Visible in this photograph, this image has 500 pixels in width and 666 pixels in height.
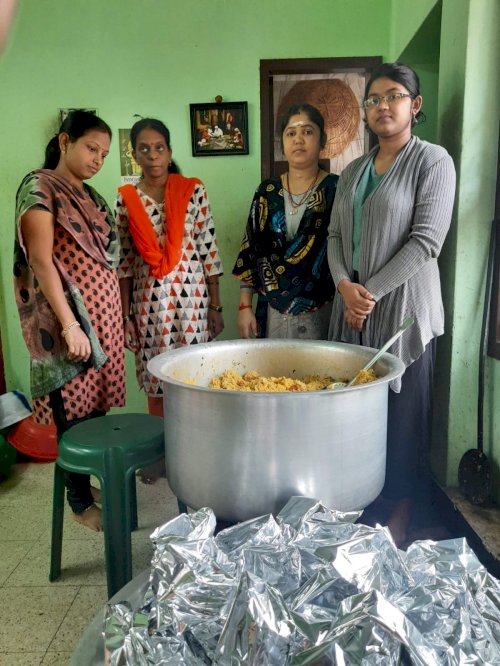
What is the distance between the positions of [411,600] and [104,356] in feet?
4.18

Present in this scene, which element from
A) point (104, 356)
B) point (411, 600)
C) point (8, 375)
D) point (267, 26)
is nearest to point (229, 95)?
point (267, 26)

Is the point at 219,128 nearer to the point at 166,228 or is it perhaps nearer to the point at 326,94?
the point at 326,94

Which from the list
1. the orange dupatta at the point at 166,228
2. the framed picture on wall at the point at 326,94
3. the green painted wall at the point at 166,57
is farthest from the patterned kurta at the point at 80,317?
the framed picture on wall at the point at 326,94

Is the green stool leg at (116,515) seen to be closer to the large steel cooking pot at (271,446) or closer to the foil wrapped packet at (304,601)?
the large steel cooking pot at (271,446)

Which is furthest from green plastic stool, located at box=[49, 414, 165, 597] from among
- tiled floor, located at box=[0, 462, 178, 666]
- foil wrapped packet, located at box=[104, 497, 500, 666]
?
foil wrapped packet, located at box=[104, 497, 500, 666]

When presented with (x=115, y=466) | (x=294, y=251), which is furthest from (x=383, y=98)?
(x=115, y=466)

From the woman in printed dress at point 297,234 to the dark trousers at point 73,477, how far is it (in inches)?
31.3

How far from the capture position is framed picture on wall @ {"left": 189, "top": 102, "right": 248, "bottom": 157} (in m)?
2.50

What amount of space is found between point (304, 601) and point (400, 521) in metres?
1.06

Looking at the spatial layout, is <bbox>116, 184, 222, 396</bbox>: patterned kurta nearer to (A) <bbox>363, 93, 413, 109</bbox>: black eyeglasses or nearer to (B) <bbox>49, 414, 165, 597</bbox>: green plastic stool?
(B) <bbox>49, 414, 165, 597</bbox>: green plastic stool

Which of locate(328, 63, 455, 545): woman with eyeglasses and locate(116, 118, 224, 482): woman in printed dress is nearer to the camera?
locate(328, 63, 455, 545): woman with eyeglasses

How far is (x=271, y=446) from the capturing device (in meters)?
0.96

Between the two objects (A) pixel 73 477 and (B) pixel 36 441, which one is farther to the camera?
(B) pixel 36 441

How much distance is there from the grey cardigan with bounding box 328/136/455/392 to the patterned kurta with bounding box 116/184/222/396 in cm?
68
